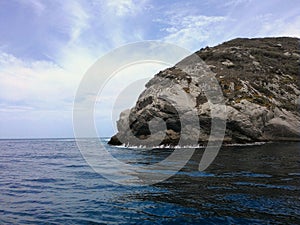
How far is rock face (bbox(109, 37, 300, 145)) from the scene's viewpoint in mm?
47938

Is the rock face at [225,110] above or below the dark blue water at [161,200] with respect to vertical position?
above

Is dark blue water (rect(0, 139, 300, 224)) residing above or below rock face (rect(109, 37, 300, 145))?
below

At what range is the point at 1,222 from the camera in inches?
396

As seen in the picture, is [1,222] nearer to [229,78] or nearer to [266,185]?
[266,185]

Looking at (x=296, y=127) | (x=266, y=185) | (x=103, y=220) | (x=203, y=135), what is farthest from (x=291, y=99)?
(x=103, y=220)

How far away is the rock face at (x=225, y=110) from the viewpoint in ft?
157

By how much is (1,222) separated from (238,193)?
1088 cm

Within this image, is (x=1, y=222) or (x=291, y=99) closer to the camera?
(x=1, y=222)

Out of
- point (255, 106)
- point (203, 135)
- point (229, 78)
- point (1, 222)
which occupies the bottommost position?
point (1, 222)

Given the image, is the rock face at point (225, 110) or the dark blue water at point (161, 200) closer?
the dark blue water at point (161, 200)

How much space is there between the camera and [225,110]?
47.3 metres

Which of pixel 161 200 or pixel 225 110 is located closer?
pixel 161 200

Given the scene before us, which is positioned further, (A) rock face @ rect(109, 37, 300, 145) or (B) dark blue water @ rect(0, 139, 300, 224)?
(A) rock face @ rect(109, 37, 300, 145)

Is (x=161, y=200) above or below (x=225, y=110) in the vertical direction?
below
